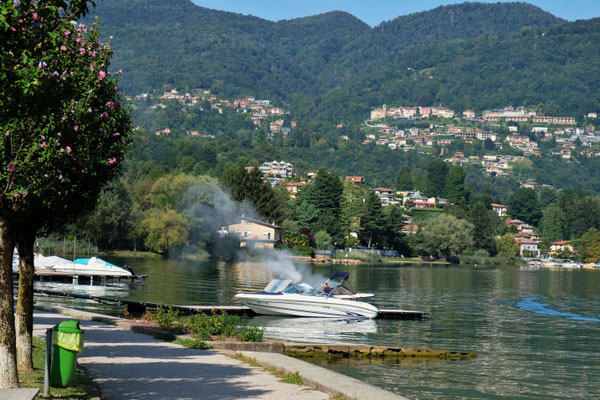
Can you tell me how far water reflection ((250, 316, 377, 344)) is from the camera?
3269 cm

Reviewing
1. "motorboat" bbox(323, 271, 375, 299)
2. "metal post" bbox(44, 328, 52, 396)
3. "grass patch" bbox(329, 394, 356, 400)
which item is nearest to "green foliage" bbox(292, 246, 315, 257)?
"motorboat" bbox(323, 271, 375, 299)

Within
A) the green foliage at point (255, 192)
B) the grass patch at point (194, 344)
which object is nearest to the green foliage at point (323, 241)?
the green foliage at point (255, 192)

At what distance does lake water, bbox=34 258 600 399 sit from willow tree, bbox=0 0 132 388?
980 cm

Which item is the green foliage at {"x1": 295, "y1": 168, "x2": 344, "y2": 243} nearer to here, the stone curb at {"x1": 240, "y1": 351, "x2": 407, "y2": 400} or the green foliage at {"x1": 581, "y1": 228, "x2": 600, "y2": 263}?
the green foliage at {"x1": 581, "y1": 228, "x2": 600, "y2": 263}

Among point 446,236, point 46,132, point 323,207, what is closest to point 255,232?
point 323,207

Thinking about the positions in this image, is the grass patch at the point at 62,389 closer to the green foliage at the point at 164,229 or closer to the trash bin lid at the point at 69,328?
the trash bin lid at the point at 69,328

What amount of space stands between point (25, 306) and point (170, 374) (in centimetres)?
332

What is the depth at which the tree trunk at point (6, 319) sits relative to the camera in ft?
42.8

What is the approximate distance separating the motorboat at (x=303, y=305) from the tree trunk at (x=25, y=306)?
23027 mm

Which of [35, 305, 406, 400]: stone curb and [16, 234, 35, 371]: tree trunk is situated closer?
[35, 305, 406, 400]: stone curb

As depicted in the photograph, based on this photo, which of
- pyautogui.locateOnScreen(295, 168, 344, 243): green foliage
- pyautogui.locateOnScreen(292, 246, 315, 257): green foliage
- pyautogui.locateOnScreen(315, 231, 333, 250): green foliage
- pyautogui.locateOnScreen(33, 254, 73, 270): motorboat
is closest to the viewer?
pyautogui.locateOnScreen(33, 254, 73, 270): motorboat

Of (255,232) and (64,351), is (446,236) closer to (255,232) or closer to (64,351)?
(255,232)

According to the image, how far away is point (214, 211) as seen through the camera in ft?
355

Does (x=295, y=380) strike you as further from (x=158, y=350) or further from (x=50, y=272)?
(x=50, y=272)
